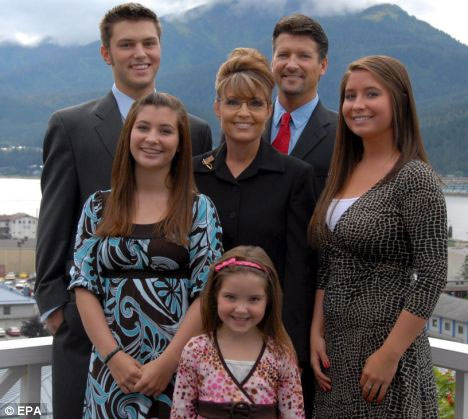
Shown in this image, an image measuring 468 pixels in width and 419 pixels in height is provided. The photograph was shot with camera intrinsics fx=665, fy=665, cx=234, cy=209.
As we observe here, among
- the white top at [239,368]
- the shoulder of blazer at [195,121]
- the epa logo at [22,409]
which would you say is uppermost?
the shoulder of blazer at [195,121]

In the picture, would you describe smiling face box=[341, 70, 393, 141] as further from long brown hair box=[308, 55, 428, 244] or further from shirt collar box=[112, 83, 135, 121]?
shirt collar box=[112, 83, 135, 121]

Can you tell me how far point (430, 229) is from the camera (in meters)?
2.24

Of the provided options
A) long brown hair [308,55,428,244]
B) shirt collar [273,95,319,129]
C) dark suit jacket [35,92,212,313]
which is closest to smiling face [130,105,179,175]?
dark suit jacket [35,92,212,313]

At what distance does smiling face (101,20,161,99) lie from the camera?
300 centimetres

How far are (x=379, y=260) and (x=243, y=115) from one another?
76 centimetres

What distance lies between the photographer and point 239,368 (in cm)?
222

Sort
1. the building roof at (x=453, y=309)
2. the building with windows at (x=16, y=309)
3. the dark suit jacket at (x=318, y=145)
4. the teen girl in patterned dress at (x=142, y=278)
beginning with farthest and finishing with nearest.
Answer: the building with windows at (x=16, y=309) < the building roof at (x=453, y=309) < the dark suit jacket at (x=318, y=145) < the teen girl in patterned dress at (x=142, y=278)

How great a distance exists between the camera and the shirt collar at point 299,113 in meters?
3.14

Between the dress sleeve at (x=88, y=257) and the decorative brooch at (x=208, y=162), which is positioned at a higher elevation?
the decorative brooch at (x=208, y=162)

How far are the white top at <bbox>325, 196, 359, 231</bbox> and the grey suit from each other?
95cm

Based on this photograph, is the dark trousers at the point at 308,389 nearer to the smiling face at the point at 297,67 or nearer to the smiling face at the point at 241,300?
the smiling face at the point at 241,300

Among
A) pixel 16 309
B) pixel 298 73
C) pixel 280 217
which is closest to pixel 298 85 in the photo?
pixel 298 73

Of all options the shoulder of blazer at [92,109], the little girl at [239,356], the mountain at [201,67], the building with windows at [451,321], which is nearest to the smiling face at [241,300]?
the little girl at [239,356]

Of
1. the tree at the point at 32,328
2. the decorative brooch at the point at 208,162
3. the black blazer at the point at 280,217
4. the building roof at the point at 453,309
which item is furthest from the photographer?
the tree at the point at 32,328
